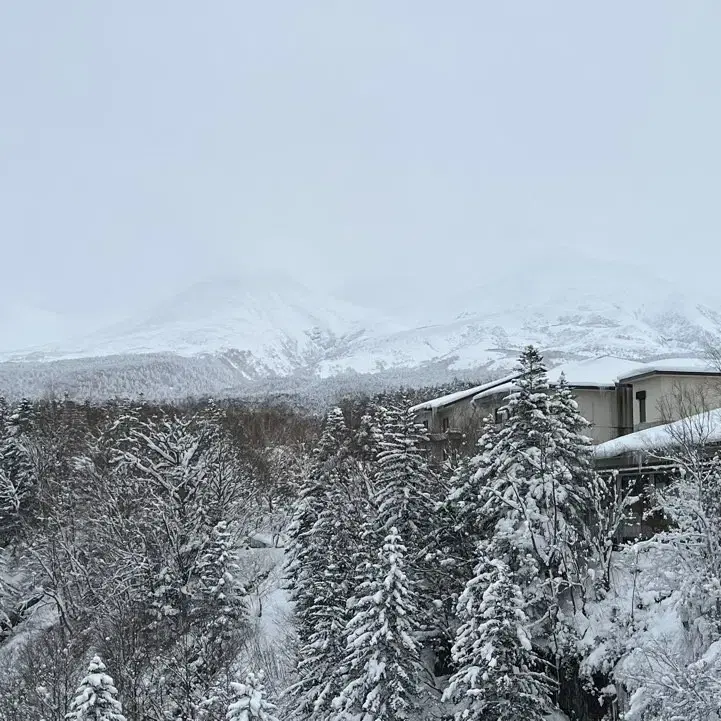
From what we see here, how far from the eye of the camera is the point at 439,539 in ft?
75.9

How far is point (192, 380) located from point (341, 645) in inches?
6887

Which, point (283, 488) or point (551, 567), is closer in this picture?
point (551, 567)

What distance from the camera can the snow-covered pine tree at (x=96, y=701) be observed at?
13.8 meters

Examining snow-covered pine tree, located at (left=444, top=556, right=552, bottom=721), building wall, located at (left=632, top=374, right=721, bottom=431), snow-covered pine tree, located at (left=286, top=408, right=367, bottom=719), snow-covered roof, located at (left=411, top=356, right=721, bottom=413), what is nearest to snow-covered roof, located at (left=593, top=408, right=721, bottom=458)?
snow-covered roof, located at (left=411, top=356, right=721, bottom=413)

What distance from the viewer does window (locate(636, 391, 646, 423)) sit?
33072 millimetres

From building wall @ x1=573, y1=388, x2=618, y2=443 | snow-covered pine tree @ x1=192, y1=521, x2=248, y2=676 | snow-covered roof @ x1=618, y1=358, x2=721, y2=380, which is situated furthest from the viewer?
building wall @ x1=573, y1=388, x2=618, y2=443

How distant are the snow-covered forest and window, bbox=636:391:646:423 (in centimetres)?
810

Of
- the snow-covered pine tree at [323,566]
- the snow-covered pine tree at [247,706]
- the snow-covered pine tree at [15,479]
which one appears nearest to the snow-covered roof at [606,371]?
the snow-covered pine tree at [323,566]

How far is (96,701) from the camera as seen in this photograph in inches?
550

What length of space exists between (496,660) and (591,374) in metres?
23.5

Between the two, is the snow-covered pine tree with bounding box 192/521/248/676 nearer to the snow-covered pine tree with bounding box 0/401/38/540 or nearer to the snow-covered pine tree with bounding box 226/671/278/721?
the snow-covered pine tree with bounding box 226/671/278/721

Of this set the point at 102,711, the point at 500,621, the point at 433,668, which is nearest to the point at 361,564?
the point at 433,668

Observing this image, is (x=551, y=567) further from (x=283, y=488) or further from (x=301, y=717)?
(x=283, y=488)

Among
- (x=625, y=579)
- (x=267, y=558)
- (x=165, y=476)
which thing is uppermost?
(x=165, y=476)
